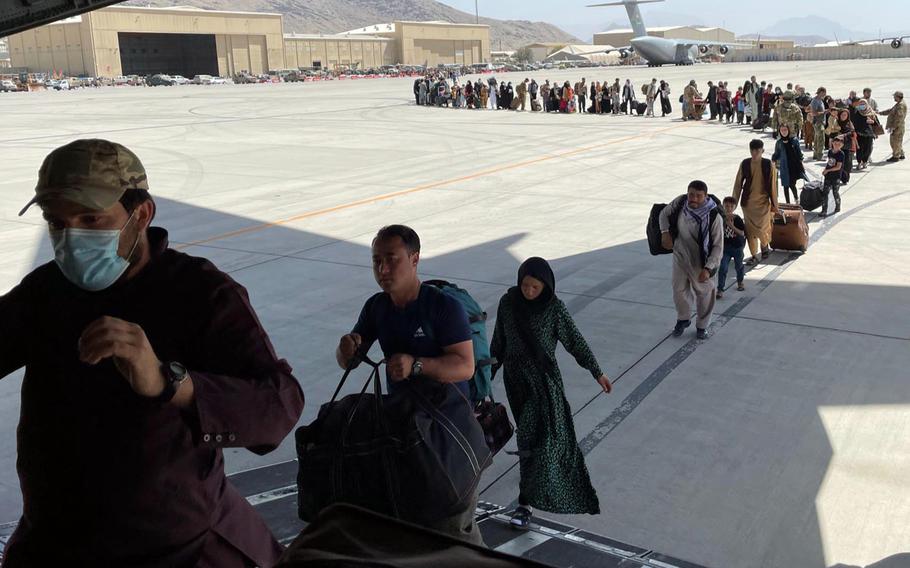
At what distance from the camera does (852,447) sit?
18.2 ft

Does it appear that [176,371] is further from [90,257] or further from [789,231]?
[789,231]

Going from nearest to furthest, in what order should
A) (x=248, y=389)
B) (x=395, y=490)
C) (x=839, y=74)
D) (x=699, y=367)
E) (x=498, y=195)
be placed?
(x=248, y=389), (x=395, y=490), (x=699, y=367), (x=498, y=195), (x=839, y=74)

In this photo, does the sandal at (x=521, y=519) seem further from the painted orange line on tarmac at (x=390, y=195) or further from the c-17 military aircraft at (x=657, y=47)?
the c-17 military aircraft at (x=657, y=47)

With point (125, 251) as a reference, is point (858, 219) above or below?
below

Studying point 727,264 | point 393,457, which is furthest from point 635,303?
point 393,457

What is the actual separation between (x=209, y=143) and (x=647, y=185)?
47.4 feet

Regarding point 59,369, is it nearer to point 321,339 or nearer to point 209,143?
point 321,339

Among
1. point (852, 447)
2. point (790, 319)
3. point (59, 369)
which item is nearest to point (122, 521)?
point (59, 369)

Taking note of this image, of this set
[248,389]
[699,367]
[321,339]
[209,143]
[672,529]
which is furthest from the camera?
[209,143]

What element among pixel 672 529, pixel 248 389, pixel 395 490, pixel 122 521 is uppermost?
pixel 248 389

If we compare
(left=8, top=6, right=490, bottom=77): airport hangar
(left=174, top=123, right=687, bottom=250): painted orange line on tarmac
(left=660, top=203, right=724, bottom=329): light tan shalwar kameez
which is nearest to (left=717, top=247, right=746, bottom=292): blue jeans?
(left=660, top=203, right=724, bottom=329): light tan shalwar kameez

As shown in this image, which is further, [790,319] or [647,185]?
[647,185]

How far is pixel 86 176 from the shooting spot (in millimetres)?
1880

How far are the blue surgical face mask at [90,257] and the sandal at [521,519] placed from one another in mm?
3242
